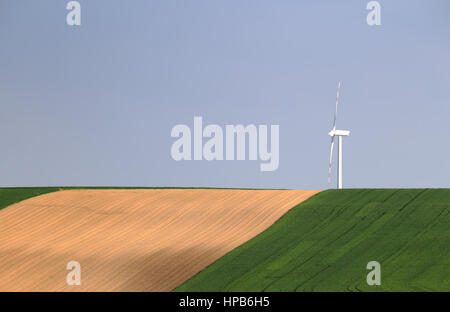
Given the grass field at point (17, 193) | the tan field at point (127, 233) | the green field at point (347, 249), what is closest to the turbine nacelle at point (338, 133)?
the tan field at point (127, 233)

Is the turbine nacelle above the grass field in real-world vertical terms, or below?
above

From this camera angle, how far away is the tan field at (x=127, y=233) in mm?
29062

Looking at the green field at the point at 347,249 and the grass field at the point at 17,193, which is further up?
the grass field at the point at 17,193

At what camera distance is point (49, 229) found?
118 feet

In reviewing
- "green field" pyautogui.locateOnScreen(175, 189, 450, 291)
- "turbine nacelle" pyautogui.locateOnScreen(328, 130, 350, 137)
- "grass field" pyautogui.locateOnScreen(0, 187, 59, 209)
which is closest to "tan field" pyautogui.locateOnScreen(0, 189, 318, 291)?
"grass field" pyautogui.locateOnScreen(0, 187, 59, 209)

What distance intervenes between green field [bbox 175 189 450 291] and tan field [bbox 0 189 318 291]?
1.33 metres

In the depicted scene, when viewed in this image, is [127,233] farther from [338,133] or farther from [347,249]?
[338,133]

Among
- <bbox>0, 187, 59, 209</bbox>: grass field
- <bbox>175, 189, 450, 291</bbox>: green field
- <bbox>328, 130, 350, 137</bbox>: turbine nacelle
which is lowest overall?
<bbox>175, 189, 450, 291</bbox>: green field

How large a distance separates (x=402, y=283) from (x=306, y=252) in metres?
5.05

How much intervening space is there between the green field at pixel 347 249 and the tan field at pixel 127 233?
1.33 meters

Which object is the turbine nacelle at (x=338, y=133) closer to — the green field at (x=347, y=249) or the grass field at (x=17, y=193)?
the green field at (x=347, y=249)

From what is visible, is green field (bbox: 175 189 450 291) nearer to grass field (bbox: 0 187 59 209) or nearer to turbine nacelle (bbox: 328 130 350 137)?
turbine nacelle (bbox: 328 130 350 137)

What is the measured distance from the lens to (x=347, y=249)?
29.2 m

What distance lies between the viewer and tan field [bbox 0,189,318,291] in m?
29.1
